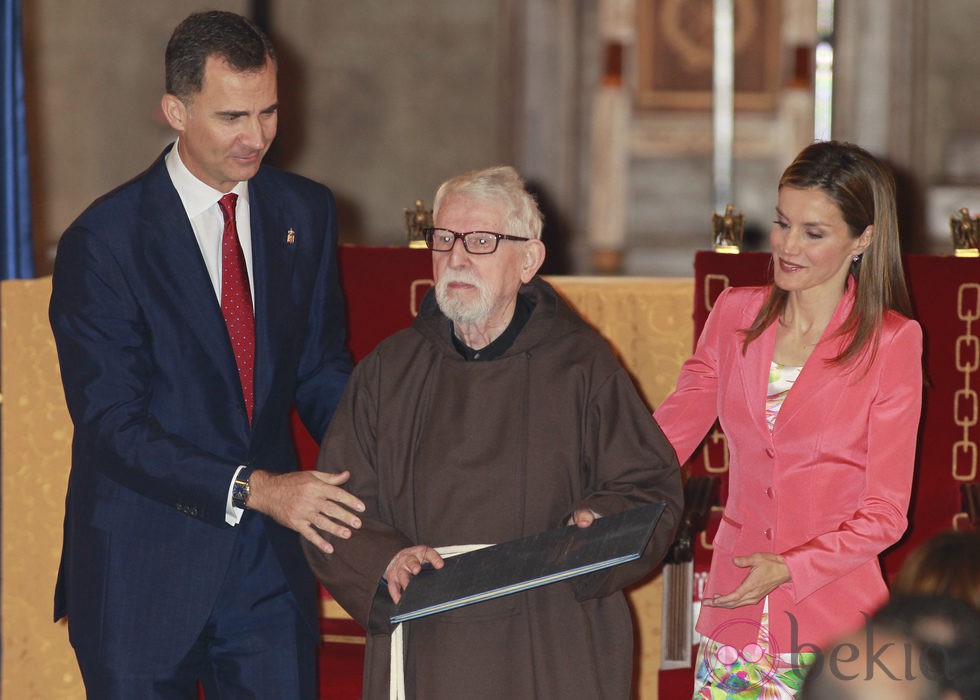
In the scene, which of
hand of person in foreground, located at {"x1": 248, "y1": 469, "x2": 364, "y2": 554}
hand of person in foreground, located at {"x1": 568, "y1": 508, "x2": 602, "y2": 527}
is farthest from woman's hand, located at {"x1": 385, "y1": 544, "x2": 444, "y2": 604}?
hand of person in foreground, located at {"x1": 568, "y1": 508, "x2": 602, "y2": 527}

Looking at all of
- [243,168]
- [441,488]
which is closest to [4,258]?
[243,168]

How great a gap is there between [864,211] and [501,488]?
0.99 meters

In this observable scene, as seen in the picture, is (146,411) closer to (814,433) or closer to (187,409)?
(187,409)

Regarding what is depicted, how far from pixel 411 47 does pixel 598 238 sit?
6.44 feet

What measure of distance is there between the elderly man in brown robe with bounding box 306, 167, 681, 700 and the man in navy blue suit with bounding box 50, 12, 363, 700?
25 centimetres

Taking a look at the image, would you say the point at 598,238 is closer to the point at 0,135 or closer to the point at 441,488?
the point at 0,135

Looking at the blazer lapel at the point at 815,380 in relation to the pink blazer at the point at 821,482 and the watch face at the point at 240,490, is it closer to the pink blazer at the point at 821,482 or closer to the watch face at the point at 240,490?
the pink blazer at the point at 821,482

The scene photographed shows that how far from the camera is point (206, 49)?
3008 millimetres

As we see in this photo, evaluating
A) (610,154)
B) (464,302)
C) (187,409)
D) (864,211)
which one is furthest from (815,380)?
(610,154)

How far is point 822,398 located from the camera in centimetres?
293

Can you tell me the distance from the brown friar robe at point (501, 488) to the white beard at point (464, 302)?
0.30 ft

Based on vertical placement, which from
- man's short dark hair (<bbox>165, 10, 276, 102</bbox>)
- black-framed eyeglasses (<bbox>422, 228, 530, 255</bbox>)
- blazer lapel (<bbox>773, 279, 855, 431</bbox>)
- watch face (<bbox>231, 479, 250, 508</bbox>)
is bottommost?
watch face (<bbox>231, 479, 250, 508</bbox>)

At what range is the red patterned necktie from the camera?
308 cm

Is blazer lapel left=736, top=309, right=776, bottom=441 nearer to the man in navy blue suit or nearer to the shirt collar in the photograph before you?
the man in navy blue suit
